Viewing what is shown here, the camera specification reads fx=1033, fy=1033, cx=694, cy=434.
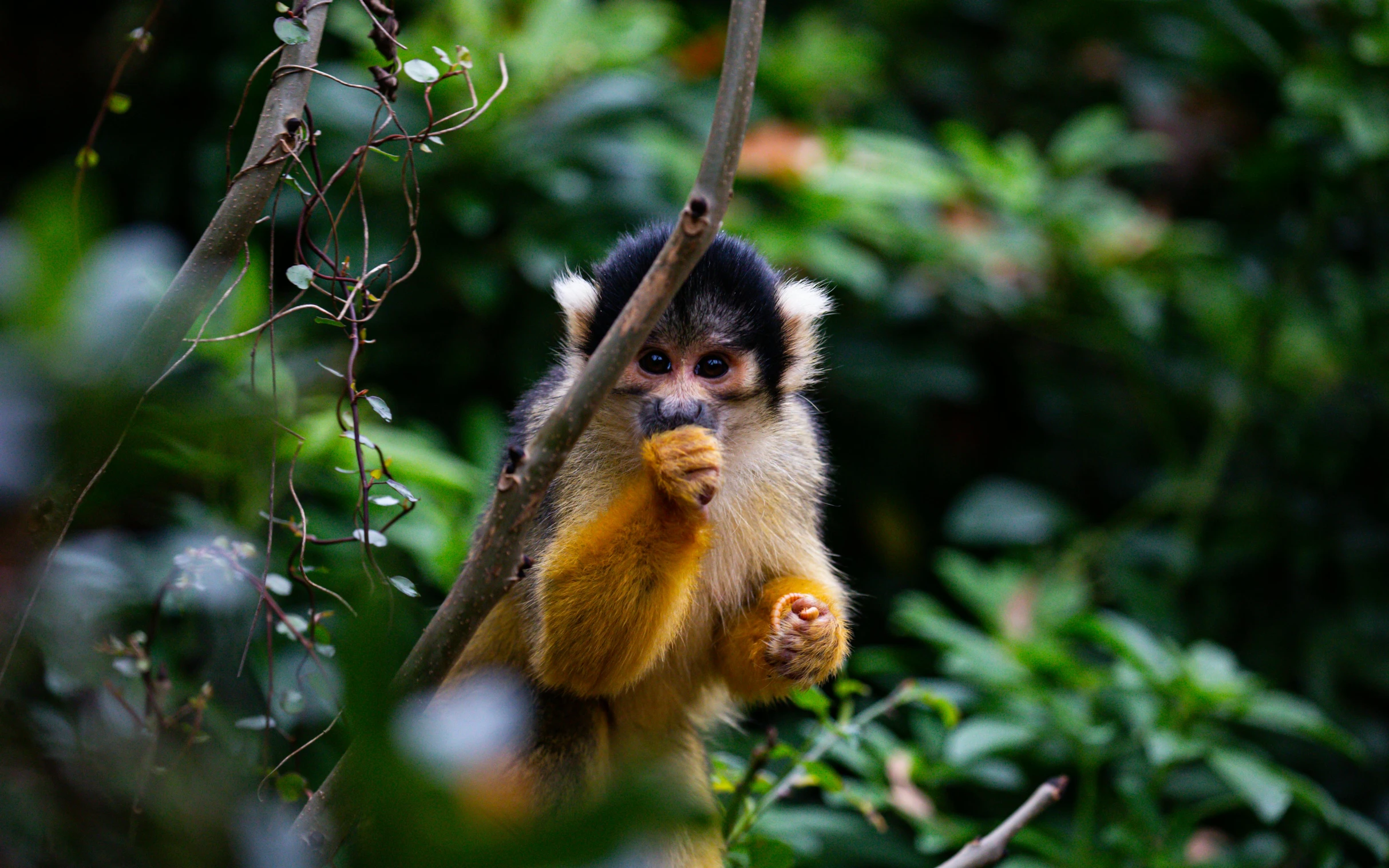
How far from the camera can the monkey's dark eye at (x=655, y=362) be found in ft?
7.08

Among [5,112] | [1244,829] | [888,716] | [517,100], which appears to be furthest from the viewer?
[5,112]

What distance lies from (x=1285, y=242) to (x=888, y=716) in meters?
2.75

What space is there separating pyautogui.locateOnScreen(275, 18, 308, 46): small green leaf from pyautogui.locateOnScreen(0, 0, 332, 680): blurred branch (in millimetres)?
22

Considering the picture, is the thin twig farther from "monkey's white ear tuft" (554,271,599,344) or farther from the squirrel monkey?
"monkey's white ear tuft" (554,271,599,344)

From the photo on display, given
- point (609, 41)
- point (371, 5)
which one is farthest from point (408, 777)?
point (609, 41)

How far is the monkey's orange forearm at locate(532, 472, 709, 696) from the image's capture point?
182cm

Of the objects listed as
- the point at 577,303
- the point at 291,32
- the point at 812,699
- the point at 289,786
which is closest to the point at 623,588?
the point at 812,699

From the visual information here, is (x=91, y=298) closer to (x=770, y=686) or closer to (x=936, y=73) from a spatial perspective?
(x=770, y=686)

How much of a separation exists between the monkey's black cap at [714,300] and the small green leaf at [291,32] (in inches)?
36.4

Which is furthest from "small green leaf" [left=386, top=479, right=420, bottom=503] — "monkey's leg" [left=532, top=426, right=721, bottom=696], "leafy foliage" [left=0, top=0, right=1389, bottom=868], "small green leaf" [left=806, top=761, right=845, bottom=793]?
"small green leaf" [left=806, top=761, right=845, bottom=793]

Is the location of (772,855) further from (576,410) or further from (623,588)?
(576,410)

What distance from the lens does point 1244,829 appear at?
3240 mm

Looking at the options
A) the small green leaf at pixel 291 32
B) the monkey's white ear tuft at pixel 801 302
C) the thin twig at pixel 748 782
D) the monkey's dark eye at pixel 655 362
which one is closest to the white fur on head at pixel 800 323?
the monkey's white ear tuft at pixel 801 302

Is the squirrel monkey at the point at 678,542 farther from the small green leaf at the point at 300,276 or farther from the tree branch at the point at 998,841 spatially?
the small green leaf at the point at 300,276
